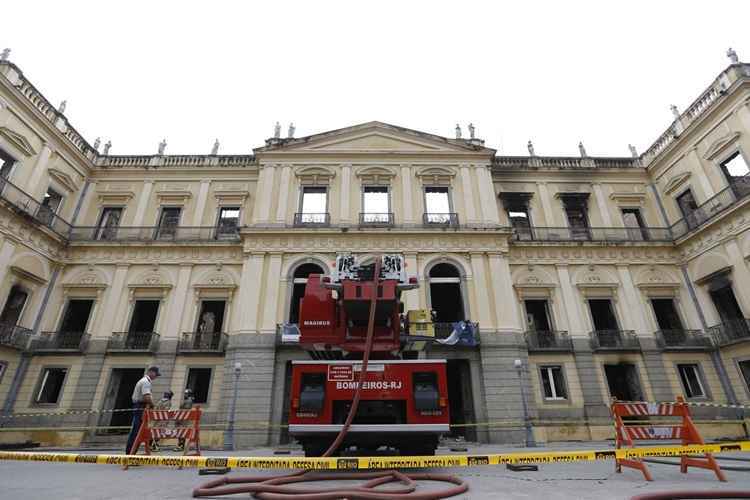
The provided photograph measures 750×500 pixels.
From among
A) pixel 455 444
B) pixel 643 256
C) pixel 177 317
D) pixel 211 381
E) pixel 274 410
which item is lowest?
pixel 455 444

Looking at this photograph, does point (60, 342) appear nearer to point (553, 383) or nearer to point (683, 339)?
point (553, 383)

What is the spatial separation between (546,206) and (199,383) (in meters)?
18.3

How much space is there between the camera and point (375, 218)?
1744cm

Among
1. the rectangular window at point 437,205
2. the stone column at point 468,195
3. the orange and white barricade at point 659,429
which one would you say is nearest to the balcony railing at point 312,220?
the rectangular window at point 437,205

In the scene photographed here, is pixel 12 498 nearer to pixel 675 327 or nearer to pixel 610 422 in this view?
pixel 610 422

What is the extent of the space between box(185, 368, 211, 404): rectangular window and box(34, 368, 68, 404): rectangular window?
500cm

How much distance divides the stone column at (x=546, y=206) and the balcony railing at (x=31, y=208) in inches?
908

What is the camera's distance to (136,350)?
15.4 m

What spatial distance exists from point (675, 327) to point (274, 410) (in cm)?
1762

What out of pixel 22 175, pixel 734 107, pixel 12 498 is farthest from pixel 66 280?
pixel 734 107

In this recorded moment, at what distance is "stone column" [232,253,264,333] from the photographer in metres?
14.9

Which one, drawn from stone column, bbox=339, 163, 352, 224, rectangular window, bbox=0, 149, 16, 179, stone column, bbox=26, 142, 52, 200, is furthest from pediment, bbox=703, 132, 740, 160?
rectangular window, bbox=0, 149, 16, 179

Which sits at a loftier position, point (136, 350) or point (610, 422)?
point (136, 350)

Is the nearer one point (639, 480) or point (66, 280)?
point (639, 480)
